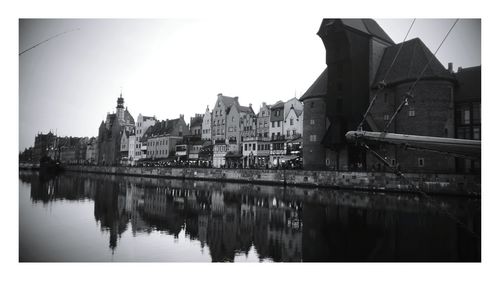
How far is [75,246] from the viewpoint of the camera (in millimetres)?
11508

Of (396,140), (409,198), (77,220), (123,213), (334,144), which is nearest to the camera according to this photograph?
(396,140)

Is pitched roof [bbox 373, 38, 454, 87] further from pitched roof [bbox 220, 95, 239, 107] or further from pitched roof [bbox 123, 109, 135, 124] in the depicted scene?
pitched roof [bbox 123, 109, 135, 124]

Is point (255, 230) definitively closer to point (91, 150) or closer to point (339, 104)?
point (339, 104)

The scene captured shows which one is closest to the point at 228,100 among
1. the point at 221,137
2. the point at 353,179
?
the point at 221,137

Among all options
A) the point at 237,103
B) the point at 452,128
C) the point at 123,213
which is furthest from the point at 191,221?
the point at 237,103

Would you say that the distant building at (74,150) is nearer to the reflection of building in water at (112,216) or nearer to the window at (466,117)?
the reflection of building in water at (112,216)

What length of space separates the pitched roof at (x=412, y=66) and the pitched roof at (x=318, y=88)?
212 inches

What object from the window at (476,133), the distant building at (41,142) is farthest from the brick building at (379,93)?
the distant building at (41,142)

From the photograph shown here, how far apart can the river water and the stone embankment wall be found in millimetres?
1329

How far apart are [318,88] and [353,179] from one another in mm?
11807

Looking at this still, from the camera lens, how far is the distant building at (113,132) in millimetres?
80562

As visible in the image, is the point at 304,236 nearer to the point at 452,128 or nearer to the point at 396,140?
the point at 396,140

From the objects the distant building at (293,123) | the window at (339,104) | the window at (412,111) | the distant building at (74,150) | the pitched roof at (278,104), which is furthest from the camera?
the distant building at (74,150)

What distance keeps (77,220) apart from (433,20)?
16.2 meters
